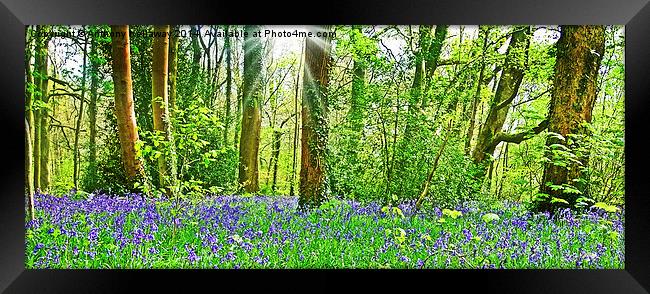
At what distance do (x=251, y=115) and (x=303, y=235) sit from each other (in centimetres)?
113

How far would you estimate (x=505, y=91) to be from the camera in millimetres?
4230

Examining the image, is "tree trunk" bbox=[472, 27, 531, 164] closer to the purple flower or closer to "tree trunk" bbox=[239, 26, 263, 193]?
"tree trunk" bbox=[239, 26, 263, 193]

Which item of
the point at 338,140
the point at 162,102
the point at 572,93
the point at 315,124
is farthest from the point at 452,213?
the point at 162,102

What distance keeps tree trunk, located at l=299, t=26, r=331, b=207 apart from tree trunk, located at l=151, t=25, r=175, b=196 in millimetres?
1067

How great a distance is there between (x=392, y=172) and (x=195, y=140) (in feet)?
5.28

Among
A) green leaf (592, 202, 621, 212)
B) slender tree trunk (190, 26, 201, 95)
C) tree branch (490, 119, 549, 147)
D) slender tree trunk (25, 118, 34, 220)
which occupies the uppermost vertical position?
slender tree trunk (190, 26, 201, 95)

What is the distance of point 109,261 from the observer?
3.70 metres

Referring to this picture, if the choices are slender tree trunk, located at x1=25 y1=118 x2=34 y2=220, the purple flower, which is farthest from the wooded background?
the purple flower

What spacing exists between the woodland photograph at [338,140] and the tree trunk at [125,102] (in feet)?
0.04

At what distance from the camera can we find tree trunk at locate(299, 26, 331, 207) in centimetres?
425

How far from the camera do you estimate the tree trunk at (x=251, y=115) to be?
14.2ft

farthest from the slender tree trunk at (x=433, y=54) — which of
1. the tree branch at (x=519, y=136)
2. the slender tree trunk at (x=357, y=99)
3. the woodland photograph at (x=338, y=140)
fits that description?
the tree branch at (x=519, y=136)

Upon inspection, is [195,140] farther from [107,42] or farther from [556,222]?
[556,222]
